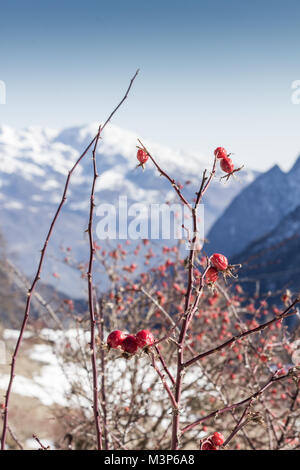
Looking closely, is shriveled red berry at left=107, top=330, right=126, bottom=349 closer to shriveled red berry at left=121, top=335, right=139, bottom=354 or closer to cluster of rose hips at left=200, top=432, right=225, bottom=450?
shriveled red berry at left=121, top=335, right=139, bottom=354

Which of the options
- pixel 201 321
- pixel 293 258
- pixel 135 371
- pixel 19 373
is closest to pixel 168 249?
pixel 201 321

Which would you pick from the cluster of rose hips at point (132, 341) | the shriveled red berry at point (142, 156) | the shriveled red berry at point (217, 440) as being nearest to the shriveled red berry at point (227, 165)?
the shriveled red berry at point (142, 156)

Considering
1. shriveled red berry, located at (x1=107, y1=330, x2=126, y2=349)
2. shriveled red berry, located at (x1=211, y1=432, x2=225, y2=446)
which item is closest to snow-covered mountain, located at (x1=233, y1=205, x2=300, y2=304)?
shriveled red berry, located at (x1=211, y1=432, x2=225, y2=446)

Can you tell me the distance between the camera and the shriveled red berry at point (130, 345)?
1362 mm

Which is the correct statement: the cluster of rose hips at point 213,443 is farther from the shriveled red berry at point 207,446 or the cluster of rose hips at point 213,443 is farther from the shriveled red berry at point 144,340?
the shriveled red berry at point 144,340

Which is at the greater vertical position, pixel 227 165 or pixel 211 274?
pixel 227 165

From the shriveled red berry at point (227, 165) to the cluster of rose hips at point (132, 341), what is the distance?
758 mm

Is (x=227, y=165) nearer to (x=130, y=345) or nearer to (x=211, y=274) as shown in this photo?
(x=211, y=274)

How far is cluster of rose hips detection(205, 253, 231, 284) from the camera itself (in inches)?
60.7

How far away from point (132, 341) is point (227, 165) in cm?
83

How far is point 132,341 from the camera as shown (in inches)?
53.8

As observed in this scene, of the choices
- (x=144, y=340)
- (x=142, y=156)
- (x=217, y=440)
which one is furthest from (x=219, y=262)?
(x=217, y=440)
